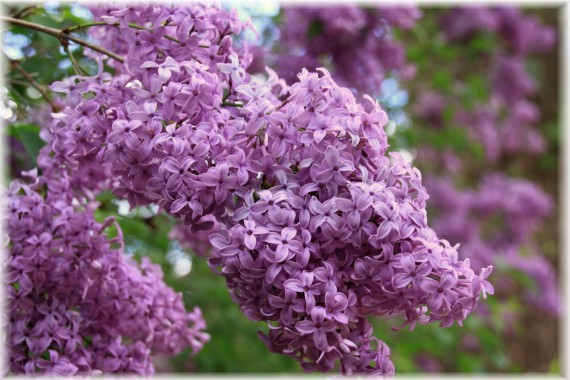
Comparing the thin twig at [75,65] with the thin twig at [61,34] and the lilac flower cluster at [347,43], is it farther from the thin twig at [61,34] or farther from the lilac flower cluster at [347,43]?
the lilac flower cluster at [347,43]

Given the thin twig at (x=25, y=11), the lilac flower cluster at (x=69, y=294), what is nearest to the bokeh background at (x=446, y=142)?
the thin twig at (x=25, y=11)

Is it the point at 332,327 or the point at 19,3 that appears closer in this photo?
the point at 332,327

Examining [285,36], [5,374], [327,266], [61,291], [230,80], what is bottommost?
[5,374]

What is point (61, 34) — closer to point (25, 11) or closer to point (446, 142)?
point (25, 11)

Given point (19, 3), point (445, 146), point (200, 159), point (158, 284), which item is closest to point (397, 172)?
point (200, 159)

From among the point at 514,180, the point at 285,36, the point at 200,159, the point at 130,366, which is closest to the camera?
the point at 200,159

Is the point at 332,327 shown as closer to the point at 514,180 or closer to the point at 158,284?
the point at 158,284
